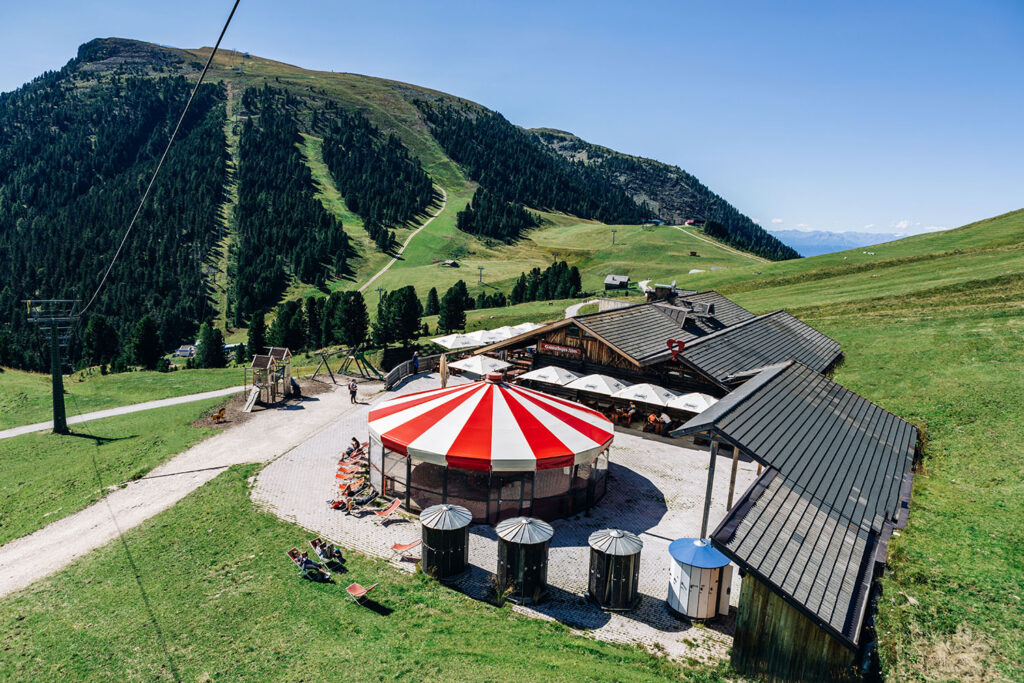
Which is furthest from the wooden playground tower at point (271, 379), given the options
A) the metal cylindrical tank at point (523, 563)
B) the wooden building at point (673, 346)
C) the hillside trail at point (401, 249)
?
the hillside trail at point (401, 249)

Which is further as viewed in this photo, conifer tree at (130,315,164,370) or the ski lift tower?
conifer tree at (130,315,164,370)

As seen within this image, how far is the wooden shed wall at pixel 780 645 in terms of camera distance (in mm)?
9695

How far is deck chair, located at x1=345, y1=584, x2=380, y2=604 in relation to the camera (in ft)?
42.4

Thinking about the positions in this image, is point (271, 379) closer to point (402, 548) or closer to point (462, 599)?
point (402, 548)

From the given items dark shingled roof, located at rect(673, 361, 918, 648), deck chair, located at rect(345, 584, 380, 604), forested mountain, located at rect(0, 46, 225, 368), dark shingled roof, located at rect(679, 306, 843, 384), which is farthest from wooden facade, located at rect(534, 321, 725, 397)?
forested mountain, located at rect(0, 46, 225, 368)

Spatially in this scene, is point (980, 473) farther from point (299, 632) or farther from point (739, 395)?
point (299, 632)

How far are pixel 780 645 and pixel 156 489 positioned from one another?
20.6 m

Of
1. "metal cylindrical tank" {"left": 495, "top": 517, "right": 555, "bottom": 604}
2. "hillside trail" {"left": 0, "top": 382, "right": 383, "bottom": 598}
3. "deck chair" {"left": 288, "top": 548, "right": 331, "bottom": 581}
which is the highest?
"metal cylindrical tank" {"left": 495, "top": 517, "right": 555, "bottom": 604}

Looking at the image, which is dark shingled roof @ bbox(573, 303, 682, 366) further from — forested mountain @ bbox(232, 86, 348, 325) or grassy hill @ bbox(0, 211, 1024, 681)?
forested mountain @ bbox(232, 86, 348, 325)

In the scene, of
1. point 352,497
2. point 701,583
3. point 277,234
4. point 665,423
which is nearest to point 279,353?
point 352,497

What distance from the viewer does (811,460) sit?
14641 millimetres

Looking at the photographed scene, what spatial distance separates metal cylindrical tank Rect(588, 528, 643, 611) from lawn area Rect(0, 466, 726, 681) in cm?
144

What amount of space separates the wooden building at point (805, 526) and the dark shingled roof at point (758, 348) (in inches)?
266

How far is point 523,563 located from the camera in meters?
13.3
